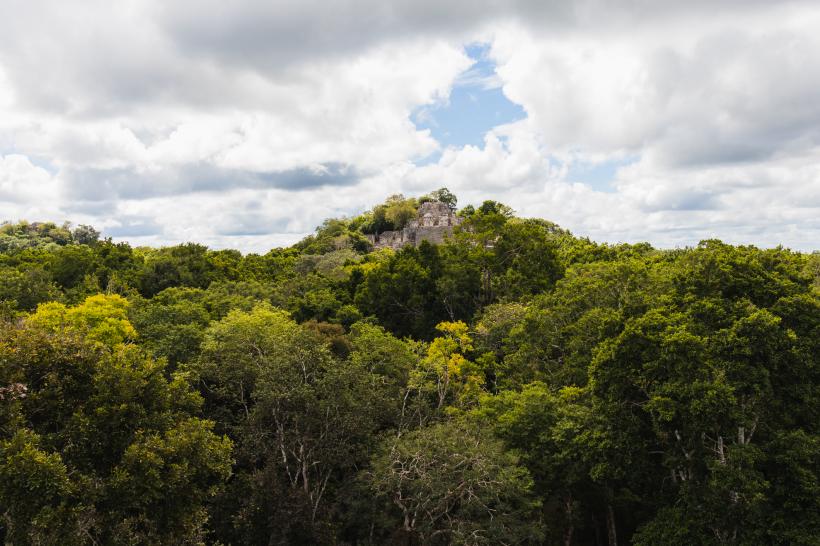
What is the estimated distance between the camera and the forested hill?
10070 mm

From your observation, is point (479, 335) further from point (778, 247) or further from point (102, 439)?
point (102, 439)

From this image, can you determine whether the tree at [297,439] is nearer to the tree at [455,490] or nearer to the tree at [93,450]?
the tree at [455,490]

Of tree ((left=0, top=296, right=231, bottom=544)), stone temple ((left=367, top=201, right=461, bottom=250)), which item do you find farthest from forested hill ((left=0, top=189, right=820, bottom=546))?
stone temple ((left=367, top=201, right=461, bottom=250))

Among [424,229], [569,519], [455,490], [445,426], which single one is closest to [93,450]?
[455,490]

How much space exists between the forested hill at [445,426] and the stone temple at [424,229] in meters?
36.1

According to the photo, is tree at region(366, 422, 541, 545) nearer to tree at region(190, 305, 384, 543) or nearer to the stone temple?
tree at region(190, 305, 384, 543)

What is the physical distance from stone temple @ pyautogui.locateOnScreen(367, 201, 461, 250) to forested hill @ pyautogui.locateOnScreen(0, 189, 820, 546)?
118 feet

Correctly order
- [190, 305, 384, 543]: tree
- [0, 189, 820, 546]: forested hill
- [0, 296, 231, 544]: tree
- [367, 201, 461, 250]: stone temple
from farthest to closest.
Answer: [367, 201, 461, 250]: stone temple, [190, 305, 384, 543]: tree, [0, 189, 820, 546]: forested hill, [0, 296, 231, 544]: tree

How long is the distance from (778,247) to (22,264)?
143ft

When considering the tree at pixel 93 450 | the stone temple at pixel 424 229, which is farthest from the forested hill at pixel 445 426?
the stone temple at pixel 424 229

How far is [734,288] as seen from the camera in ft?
45.4

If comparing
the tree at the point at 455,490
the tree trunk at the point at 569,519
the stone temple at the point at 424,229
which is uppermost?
the stone temple at the point at 424,229

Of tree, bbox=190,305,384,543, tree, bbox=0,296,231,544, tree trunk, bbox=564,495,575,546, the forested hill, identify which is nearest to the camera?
tree, bbox=0,296,231,544

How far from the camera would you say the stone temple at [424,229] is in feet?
191
